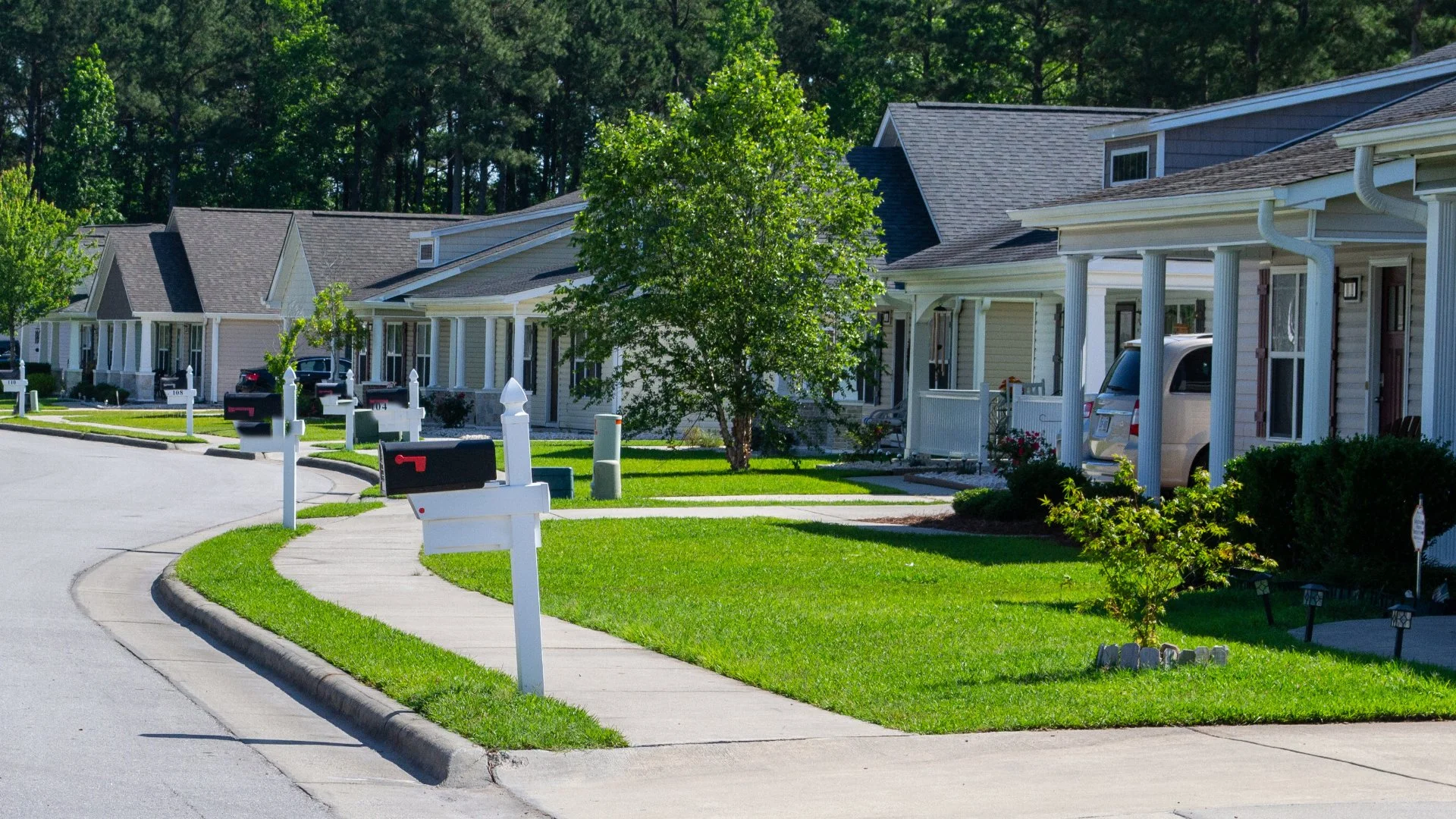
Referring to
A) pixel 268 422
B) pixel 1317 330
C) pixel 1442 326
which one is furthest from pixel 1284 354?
pixel 268 422

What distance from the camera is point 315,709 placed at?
945cm

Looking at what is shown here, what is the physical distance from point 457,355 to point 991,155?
1573cm

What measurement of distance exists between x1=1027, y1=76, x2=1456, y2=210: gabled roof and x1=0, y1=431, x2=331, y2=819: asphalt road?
10162mm

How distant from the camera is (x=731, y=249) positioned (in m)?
27.3

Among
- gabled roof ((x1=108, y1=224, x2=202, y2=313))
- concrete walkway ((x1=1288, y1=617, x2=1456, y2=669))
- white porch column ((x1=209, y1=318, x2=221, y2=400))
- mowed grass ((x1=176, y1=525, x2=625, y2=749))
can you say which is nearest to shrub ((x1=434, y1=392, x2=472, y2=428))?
white porch column ((x1=209, y1=318, x2=221, y2=400))

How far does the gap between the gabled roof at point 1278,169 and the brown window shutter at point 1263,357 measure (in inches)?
59.8

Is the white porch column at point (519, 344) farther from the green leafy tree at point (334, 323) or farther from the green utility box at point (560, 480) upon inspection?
the green utility box at point (560, 480)

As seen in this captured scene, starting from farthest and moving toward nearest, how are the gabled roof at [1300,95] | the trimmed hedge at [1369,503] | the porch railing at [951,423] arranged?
Answer: the porch railing at [951,423] → the gabled roof at [1300,95] → the trimmed hedge at [1369,503]

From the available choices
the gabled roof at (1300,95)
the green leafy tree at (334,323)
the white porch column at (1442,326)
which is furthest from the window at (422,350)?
the white porch column at (1442,326)

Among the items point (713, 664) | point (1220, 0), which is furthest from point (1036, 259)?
point (1220, 0)

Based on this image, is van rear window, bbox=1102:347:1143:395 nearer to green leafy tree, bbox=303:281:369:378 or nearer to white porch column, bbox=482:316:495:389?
white porch column, bbox=482:316:495:389

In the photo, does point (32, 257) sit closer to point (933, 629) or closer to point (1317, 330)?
point (1317, 330)

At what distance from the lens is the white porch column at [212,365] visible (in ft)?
183

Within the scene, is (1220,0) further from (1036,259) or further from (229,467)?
(229,467)
